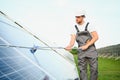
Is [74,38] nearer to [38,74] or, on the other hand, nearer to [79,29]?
[79,29]

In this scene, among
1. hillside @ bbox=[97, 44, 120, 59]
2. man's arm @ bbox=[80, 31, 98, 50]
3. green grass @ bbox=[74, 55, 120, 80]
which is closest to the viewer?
man's arm @ bbox=[80, 31, 98, 50]

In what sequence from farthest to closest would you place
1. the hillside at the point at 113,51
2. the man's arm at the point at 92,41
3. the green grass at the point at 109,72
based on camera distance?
the hillside at the point at 113,51 < the green grass at the point at 109,72 < the man's arm at the point at 92,41

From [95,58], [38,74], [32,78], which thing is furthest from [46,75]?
[95,58]

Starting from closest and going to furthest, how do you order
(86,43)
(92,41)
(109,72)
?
(92,41)
(86,43)
(109,72)

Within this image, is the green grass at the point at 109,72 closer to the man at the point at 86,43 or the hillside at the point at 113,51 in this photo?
the man at the point at 86,43

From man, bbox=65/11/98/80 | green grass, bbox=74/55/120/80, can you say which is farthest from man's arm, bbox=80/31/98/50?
green grass, bbox=74/55/120/80

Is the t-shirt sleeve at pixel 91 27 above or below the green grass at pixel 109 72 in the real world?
above

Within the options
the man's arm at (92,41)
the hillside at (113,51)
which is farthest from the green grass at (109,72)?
the hillside at (113,51)

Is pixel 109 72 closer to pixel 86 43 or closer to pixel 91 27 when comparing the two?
pixel 86 43

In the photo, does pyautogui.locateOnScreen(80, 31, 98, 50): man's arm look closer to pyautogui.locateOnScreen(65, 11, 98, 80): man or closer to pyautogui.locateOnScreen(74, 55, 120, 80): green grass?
pyautogui.locateOnScreen(65, 11, 98, 80): man

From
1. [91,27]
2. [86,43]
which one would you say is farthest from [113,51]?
[91,27]

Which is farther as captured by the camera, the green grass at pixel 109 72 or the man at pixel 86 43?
the green grass at pixel 109 72

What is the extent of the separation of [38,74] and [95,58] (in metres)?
2.51

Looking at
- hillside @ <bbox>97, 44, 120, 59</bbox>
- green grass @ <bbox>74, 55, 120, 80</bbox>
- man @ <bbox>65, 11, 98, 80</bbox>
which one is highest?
man @ <bbox>65, 11, 98, 80</bbox>
